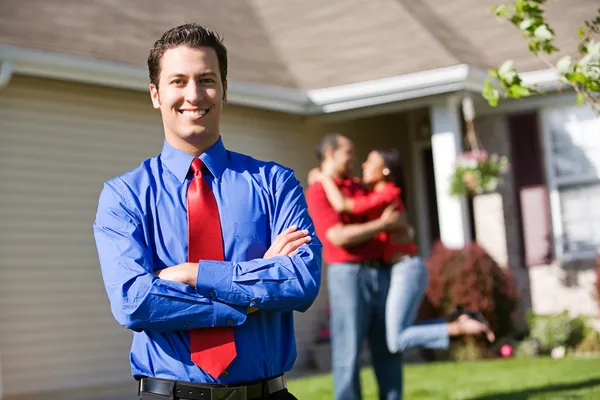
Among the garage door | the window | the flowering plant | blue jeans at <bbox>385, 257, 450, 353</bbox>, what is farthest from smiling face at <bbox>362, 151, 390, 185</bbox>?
the window

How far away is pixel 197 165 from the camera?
10.3ft

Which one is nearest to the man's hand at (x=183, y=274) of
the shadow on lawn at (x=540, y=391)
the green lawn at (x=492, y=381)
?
the green lawn at (x=492, y=381)

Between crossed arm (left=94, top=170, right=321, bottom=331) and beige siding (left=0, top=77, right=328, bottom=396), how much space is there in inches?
282

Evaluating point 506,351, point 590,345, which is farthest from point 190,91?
point 590,345

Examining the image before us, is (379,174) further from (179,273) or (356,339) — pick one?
(179,273)

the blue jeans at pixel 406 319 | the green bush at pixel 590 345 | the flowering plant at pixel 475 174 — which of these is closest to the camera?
the blue jeans at pixel 406 319

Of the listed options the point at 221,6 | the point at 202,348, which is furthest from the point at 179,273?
the point at 221,6

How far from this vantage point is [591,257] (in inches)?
523

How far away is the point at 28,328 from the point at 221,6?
5.88 metres

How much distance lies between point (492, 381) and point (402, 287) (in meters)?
2.95

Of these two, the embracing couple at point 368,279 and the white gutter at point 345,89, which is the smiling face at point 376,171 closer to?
the embracing couple at point 368,279

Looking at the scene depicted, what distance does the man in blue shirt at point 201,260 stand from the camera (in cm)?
296

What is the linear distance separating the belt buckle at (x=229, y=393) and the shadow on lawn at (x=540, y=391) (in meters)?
5.48

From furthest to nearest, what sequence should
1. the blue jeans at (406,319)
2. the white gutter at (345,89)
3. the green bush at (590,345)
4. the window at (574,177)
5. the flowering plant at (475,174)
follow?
1. the window at (574,177)
2. the flowering plant at (475,174)
3. the green bush at (590,345)
4. the white gutter at (345,89)
5. the blue jeans at (406,319)
